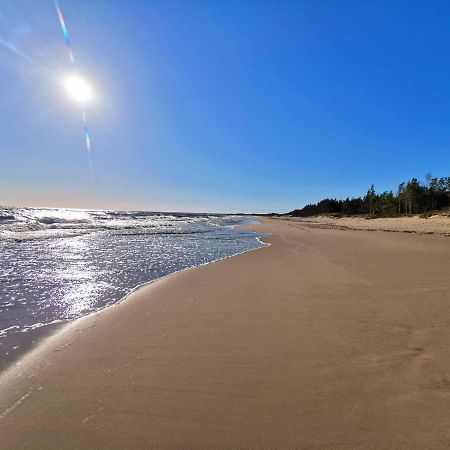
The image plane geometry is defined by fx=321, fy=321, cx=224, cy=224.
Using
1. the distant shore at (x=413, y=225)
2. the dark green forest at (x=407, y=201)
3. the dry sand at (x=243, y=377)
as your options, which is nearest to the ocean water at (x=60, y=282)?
the dry sand at (x=243, y=377)

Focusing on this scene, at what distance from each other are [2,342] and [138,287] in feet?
11.2

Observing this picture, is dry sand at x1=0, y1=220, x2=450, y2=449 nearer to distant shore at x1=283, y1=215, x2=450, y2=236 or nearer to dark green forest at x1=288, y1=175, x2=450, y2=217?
distant shore at x1=283, y1=215, x2=450, y2=236

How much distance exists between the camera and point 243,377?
3240 mm

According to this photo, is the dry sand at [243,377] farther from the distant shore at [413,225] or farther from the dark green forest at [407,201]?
the dark green forest at [407,201]

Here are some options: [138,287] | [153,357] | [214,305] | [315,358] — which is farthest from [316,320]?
[138,287]

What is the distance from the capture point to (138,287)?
24.6 ft

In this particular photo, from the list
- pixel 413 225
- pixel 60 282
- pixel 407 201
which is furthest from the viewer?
pixel 407 201

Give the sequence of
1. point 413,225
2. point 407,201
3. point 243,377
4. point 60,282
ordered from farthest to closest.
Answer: point 407,201 < point 413,225 < point 60,282 < point 243,377

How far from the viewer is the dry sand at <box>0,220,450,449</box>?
243 cm


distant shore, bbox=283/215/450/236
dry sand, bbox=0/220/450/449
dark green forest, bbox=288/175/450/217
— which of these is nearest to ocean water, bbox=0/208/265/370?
dry sand, bbox=0/220/450/449

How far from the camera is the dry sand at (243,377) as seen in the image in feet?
7.97

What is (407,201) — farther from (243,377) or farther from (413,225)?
(243,377)

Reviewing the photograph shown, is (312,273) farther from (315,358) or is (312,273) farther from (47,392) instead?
(47,392)

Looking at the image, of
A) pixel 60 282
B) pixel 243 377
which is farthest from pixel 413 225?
pixel 243 377
